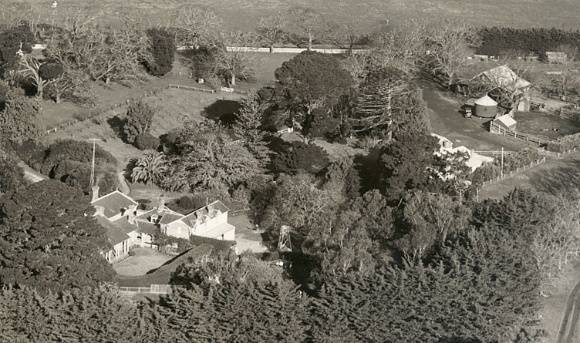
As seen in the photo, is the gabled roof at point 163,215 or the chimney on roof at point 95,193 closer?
the gabled roof at point 163,215

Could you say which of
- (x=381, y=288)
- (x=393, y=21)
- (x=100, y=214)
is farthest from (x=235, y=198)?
(x=393, y=21)

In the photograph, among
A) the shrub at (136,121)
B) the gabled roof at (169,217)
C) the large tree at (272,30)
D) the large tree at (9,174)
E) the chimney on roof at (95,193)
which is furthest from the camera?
the large tree at (272,30)

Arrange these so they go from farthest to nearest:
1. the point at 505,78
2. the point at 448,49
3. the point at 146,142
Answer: the point at 448,49 → the point at 505,78 → the point at 146,142

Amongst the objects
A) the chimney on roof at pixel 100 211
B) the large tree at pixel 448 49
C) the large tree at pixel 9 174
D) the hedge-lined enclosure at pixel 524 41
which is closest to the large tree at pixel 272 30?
the large tree at pixel 448 49

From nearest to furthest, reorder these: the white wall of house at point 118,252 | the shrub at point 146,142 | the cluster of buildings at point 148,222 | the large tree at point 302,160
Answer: the white wall of house at point 118,252
the cluster of buildings at point 148,222
the large tree at point 302,160
the shrub at point 146,142

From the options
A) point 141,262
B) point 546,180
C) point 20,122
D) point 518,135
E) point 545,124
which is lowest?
point 545,124

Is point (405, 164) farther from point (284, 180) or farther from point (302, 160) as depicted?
point (302, 160)

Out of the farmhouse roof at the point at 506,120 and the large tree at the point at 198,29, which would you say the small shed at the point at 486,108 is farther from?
the large tree at the point at 198,29

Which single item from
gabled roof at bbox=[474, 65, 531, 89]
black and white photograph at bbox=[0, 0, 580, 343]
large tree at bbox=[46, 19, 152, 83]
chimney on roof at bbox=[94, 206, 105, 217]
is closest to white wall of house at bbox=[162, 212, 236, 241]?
black and white photograph at bbox=[0, 0, 580, 343]

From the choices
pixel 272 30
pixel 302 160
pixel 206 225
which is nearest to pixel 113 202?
pixel 206 225
